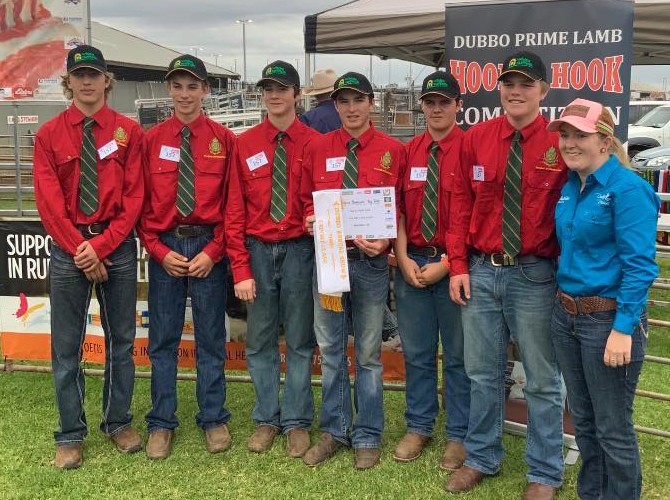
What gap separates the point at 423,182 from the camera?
3.63 metres

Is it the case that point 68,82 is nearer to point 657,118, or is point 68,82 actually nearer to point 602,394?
point 602,394

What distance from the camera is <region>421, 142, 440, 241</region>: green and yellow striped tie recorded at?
3592 millimetres

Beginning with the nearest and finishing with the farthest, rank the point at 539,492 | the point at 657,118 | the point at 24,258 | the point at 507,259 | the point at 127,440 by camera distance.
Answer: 1. the point at 507,259
2. the point at 539,492
3. the point at 127,440
4. the point at 24,258
5. the point at 657,118

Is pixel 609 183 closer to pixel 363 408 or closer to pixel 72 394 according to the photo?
pixel 363 408

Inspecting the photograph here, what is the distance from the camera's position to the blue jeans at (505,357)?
321 cm

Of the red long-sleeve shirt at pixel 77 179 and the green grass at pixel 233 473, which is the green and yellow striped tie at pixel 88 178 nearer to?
the red long-sleeve shirt at pixel 77 179

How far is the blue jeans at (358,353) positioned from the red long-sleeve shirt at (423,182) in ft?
0.85

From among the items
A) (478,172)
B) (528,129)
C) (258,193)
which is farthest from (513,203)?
(258,193)

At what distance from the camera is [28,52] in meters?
5.58

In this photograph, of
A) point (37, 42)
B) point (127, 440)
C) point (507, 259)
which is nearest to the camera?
point (507, 259)

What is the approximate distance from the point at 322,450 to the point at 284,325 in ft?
2.54

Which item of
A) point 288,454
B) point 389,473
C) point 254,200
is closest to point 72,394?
point 288,454

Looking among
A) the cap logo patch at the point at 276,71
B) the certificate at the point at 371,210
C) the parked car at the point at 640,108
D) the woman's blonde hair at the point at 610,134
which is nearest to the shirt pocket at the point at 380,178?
the certificate at the point at 371,210

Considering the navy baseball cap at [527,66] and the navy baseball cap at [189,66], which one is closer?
the navy baseball cap at [527,66]
